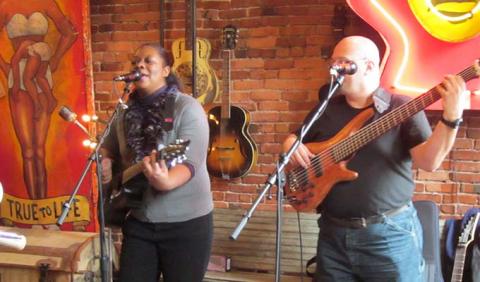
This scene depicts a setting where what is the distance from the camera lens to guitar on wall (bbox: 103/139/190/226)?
78.4 inches

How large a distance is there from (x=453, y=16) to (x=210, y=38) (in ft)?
4.51

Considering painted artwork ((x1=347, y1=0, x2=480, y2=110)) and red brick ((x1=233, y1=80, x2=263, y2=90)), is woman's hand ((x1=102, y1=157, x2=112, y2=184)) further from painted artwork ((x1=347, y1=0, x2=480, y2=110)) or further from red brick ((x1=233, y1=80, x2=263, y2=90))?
painted artwork ((x1=347, y1=0, x2=480, y2=110))

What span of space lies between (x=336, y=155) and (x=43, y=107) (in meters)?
2.26

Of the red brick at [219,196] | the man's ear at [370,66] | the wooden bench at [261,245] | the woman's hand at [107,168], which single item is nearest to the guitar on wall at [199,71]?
the red brick at [219,196]

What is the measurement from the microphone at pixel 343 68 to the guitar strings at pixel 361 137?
22 centimetres

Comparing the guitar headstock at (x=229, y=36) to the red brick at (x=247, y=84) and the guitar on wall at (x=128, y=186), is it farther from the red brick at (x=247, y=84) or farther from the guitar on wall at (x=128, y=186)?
the guitar on wall at (x=128, y=186)

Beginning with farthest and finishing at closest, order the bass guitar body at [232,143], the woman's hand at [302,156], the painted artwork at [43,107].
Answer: the painted artwork at [43,107] < the bass guitar body at [232,143] < the woman's hand at [302,156]

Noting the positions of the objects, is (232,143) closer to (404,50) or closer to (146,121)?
(146,121)

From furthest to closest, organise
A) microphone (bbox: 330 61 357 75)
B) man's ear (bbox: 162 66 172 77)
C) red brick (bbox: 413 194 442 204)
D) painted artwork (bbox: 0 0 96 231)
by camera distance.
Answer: painted artwork (bbox: 0 0 96 231), red brick (bbox: 413 194 442 204), man's ear (bbox: 162 66 172 77), microphone (bbox: 330 61 357 75)

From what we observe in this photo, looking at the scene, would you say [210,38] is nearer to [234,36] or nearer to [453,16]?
[234,36]

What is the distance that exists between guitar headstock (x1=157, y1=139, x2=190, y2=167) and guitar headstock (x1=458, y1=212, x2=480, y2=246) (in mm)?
1546

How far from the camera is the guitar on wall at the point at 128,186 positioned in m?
1.99

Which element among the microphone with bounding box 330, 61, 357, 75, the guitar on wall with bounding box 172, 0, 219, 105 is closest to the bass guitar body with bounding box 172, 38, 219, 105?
the guitar on wall with bounding box 172, 0, 219, 105

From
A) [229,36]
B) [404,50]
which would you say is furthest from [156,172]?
[404,50]
